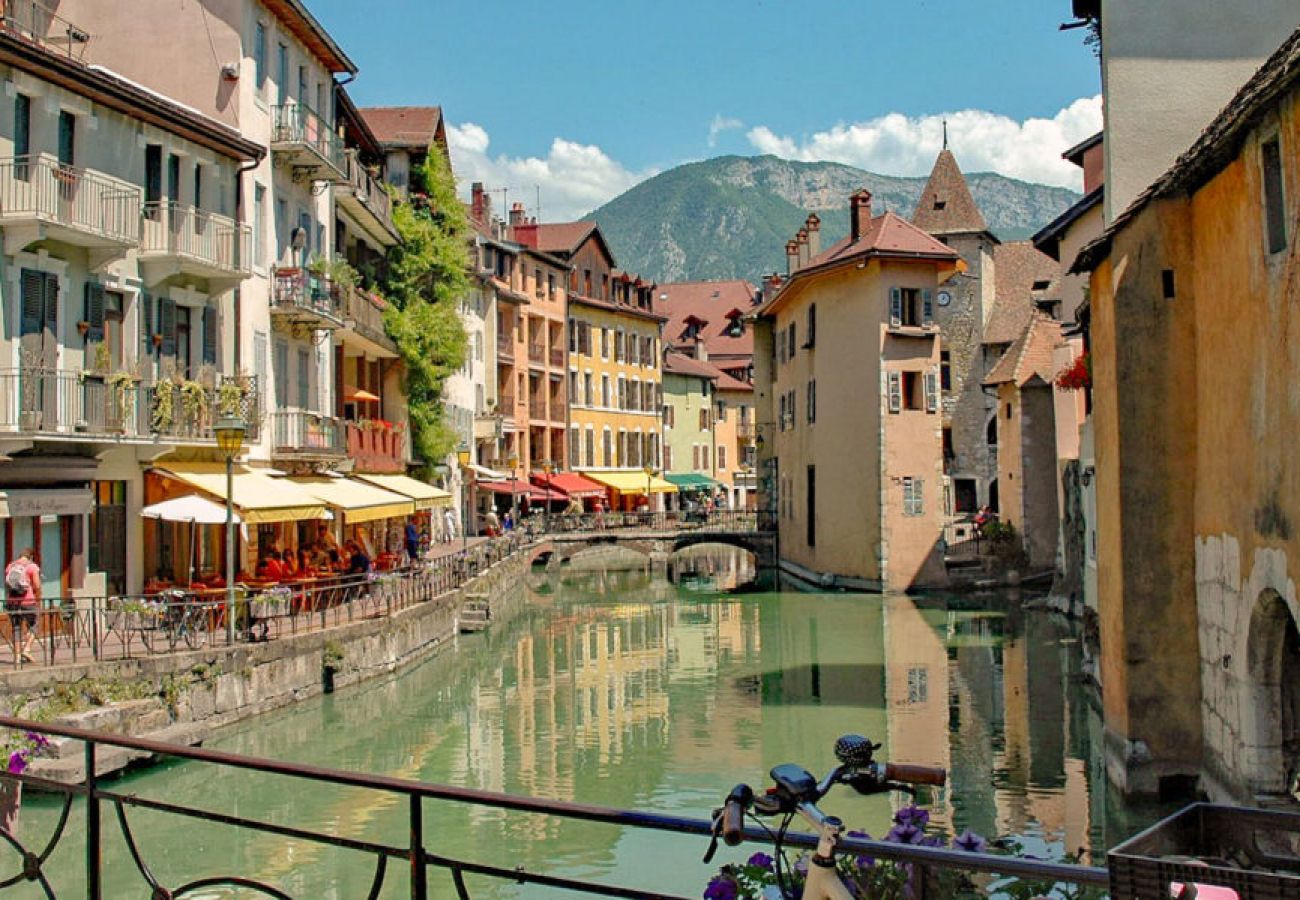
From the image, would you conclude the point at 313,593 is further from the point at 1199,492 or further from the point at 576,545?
the point at 576,545

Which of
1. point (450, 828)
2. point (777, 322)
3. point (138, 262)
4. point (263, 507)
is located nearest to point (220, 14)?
point (138, 262)

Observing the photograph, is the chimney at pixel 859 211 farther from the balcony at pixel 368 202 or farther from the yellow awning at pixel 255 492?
the yellow awning at pixel 255 492

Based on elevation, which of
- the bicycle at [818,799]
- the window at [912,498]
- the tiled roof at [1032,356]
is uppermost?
the tiled roof at [1032,356]

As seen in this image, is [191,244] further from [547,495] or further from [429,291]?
[547,495]

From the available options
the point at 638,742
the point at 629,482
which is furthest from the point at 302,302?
the point at 629,482

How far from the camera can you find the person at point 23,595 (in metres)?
18.5

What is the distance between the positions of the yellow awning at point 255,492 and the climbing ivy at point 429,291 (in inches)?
676

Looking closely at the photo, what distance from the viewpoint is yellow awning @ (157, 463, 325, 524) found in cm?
2388

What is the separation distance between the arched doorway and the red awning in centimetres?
5265

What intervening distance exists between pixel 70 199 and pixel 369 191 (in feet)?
58.0

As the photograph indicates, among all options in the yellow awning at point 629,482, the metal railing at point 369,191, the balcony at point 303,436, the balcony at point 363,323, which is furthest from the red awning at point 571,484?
the balcony at point 303,436

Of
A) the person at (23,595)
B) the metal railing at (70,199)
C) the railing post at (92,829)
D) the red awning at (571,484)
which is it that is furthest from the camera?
the red awning at (571,484)

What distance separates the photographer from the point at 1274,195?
39.6ft

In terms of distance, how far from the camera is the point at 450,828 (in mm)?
16359
